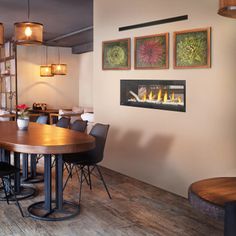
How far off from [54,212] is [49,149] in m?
0.88

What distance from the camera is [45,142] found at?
3439 mm

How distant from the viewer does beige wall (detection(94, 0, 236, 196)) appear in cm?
380

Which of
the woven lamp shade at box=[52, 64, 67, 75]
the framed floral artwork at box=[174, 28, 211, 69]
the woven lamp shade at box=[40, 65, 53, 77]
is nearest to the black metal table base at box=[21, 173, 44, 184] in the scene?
the framed floral artwork at box=[174, 28, 211, 69]

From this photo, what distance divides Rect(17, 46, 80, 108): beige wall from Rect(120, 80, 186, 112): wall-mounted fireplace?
634cm

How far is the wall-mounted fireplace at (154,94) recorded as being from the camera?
437 cm

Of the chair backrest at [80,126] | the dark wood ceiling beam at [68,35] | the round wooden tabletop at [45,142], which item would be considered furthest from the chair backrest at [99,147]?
the dark wood ceiling beam at [68,35]

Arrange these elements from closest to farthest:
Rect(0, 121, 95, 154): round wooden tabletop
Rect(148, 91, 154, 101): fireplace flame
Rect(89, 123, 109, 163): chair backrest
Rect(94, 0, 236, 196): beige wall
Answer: Rect(0, 121, 95, 154): round wooden tabletop → Rect(94, 0, 236, 196): beige wall → Rect(89, 123, 109, 163): chair backrest → Rect(148, 91, 154, 101): fireplace flame

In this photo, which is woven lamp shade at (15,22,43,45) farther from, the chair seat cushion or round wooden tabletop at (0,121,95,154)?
the chair seat cushion

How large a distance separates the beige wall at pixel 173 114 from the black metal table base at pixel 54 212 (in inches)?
51.6

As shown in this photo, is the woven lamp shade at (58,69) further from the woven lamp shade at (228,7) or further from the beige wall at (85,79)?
the woven lamp shade at (228,7)

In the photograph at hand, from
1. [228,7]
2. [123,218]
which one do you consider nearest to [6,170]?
[123,218]

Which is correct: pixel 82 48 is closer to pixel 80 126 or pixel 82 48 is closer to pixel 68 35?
pixel 68 35

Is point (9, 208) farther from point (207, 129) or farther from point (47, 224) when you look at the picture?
point (207, 129)

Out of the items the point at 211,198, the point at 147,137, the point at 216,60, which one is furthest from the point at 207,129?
the point at 211,198
